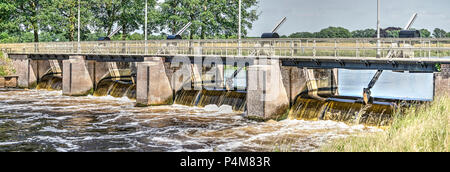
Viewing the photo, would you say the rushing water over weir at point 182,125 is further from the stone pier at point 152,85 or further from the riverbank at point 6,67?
the riverbank at point 6,67

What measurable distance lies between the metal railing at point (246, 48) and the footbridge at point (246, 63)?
0.21ft

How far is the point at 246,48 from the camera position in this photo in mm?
30266

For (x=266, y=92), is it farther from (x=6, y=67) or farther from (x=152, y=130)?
(x=6, y=67)

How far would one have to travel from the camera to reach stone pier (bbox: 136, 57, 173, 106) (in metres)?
34.5

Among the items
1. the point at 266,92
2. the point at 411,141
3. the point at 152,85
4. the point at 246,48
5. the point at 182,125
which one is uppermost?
the point at 246,48

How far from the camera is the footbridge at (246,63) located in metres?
24.6

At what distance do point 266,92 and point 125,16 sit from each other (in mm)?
43541

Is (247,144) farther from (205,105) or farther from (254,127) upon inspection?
(205,105)

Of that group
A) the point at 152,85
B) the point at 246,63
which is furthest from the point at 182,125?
the point at 152,85

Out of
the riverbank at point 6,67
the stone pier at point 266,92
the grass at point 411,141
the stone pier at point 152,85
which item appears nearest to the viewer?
the grass at point 411,141

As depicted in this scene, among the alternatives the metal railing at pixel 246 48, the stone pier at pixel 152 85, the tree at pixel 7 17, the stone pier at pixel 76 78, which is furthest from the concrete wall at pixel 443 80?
the tree at pixel 7 17

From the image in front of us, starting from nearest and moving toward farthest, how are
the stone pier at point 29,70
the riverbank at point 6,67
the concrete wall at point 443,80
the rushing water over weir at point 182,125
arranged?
the rushing water over weir at point 182,125 < the concrete wall at point 443,80 < the stone pier at point 29,70 < the riverbank at point 6,67

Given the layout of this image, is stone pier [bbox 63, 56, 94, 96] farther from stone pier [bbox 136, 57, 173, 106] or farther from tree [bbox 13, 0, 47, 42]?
tree [bbox 13, 0, 47, 42]
